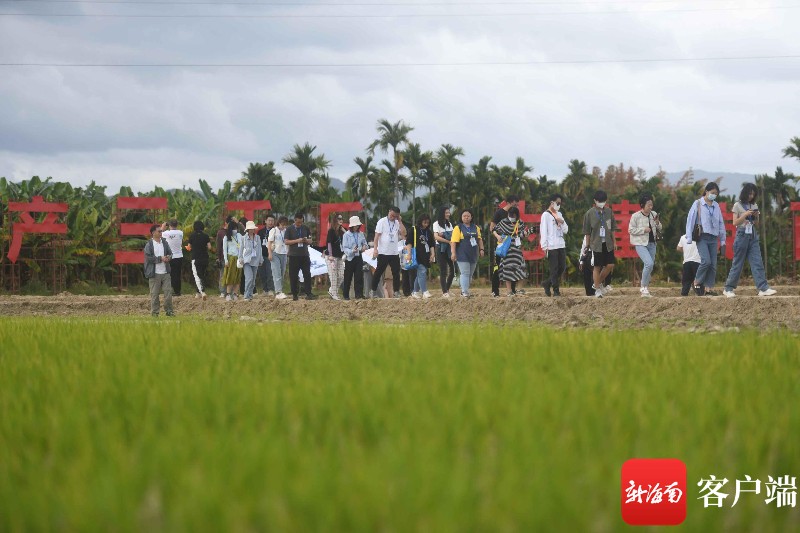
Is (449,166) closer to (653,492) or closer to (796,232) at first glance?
(796,232)

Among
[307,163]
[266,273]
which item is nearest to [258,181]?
[307,163]

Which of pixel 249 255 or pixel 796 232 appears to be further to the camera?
pixel 796 232

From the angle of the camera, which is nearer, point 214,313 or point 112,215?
point 214,313

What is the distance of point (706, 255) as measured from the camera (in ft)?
52.5

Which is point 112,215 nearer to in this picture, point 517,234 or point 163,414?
point 517,234

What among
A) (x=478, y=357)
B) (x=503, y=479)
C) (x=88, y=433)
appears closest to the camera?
(x=503, y=479)

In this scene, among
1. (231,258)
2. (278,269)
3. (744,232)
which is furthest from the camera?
(278,269)

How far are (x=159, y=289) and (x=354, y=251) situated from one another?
3591 mm

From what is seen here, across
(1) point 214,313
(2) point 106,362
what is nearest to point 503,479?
(2) point 106,362

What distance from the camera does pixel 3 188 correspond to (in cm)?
3288

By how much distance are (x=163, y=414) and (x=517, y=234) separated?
13.0 meters

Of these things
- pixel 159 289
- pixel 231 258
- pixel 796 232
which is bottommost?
pixel 159 289

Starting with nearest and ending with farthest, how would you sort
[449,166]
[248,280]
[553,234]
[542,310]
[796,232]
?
[542,310] < [553,234] < [248,280] < [796,232] < [449,166]

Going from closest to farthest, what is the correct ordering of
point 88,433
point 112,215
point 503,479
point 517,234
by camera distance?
point 503,479
point 88,433
point 517,234
point 112,215
